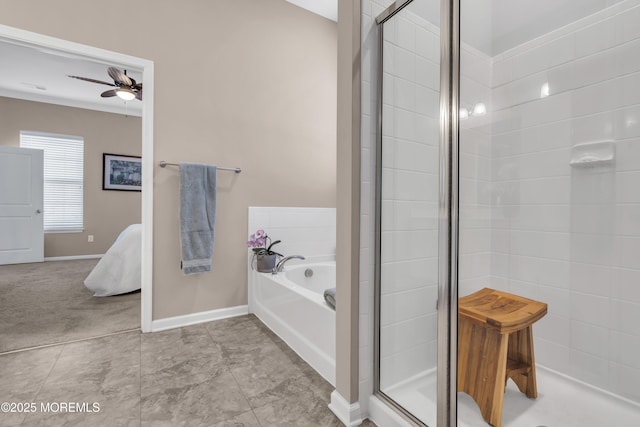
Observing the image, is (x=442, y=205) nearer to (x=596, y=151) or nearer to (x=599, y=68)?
(x=596, y=151)

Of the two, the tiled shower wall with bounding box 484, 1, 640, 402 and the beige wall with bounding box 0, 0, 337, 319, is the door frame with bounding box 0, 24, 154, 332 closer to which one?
the beige wall with bounding box 0, 0, 337, 319

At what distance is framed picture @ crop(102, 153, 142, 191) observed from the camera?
5445 mm

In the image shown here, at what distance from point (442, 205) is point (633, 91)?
0.96m

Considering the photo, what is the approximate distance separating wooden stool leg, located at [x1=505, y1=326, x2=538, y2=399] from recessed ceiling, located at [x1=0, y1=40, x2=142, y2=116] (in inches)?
160

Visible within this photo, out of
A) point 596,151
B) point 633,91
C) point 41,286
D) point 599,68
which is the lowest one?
point 41,286

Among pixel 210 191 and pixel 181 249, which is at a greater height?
pixel 210 191

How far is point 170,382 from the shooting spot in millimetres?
1595

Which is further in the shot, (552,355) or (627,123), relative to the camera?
(552,355)

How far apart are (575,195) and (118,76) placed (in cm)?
380

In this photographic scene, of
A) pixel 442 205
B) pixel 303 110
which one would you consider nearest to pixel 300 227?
pixel 303 110

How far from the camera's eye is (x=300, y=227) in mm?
2961

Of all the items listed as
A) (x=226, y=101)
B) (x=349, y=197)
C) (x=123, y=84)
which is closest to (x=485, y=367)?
(x=349, y=197)

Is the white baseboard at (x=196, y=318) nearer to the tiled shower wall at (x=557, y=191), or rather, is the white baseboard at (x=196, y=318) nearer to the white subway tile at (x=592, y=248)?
the tiled shower wall at (x=557, y=191)

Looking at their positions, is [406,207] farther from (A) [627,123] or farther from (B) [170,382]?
(B) [170,382]
